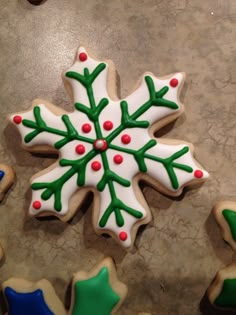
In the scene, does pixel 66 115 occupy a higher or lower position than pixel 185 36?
lower

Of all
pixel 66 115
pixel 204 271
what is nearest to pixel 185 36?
pixel 66 115

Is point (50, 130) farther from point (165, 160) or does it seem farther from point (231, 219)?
point (231, 219)

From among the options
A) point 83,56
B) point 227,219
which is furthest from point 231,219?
point 83,56

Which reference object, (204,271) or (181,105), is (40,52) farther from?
(204,271)

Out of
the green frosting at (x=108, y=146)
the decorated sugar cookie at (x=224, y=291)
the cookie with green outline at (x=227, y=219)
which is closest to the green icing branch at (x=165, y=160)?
the green frosting at (x=108, y=146)

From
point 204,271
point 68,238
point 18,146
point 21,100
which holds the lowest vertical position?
point 204,271
